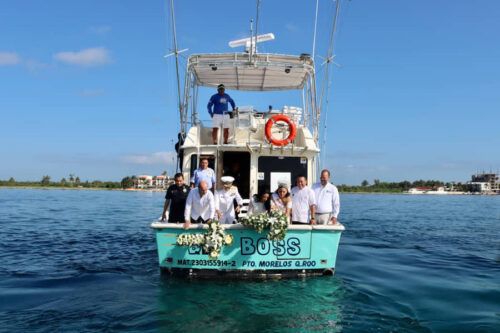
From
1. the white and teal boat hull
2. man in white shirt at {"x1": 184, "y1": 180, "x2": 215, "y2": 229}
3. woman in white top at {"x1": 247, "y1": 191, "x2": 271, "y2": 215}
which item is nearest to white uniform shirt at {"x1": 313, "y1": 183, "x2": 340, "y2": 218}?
the white and teal boat hull

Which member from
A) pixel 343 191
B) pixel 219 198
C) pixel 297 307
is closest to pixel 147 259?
pixel 219 198

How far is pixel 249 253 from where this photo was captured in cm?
843

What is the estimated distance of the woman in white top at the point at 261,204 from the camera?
27.8ft

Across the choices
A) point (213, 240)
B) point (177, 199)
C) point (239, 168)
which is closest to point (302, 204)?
point (213, 240)

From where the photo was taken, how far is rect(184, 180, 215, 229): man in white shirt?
329 inches

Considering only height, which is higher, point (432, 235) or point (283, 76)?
point (283, 76)

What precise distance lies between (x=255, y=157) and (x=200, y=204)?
2.65 m

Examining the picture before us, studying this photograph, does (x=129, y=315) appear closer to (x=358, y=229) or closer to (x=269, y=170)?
(x=269, y=170)

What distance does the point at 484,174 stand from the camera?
161 meters

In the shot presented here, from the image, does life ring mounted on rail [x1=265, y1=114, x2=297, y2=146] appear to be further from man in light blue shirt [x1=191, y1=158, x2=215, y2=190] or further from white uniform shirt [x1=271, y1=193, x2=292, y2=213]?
white uniform shirt [x1=271, y1=193, x2=292, y2=213]

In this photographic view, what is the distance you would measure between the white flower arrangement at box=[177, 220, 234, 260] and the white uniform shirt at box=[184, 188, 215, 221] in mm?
380

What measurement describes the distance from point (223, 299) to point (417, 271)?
5814 millimetres

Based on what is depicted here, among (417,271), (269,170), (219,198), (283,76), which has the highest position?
(283,76)

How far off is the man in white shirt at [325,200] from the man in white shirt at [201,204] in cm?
229
